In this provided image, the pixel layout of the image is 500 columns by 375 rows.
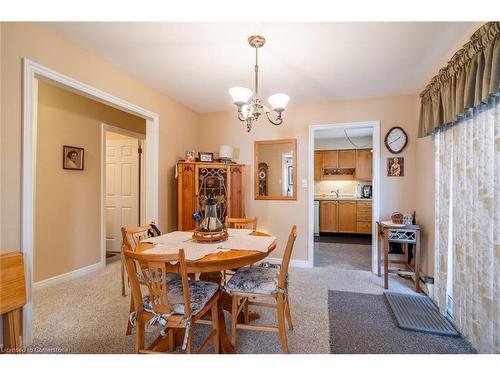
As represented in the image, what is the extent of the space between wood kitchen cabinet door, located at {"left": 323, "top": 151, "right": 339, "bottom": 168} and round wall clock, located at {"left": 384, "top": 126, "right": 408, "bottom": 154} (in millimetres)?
2837

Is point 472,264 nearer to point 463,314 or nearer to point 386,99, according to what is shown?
point 463,314

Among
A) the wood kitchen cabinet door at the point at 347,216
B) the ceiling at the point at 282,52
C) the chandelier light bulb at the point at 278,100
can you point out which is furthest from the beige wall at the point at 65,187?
the wood kitchen cabinet door at the point at 347,216

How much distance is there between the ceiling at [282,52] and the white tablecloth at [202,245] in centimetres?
168

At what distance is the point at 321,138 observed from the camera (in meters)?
6.28

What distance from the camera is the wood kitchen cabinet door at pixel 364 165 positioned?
19.2ft

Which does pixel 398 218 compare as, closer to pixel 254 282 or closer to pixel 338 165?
pixel 254 282

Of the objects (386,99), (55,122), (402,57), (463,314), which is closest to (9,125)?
(55,122)

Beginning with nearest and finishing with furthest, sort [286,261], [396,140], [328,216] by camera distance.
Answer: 1. [286,261]
2. [396,140]
3. [328,216]

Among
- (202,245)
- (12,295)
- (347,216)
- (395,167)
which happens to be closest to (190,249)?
(202,245)

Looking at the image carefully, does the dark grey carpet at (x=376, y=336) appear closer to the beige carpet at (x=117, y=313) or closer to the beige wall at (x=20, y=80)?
the beige carpet at (x=117, y=313)

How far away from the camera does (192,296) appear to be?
156 cm

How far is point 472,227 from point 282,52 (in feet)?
6.79

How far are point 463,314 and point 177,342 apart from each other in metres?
2.18

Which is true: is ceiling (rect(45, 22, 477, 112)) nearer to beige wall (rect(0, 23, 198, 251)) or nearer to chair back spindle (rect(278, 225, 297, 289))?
beige wall (rect(0, 23, 198, 251))
